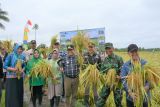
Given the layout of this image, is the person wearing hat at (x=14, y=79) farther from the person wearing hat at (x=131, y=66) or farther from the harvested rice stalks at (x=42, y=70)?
the person wearing hat at (x=131, y=66)

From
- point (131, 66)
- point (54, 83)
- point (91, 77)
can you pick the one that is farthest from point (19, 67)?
point (131, 66)

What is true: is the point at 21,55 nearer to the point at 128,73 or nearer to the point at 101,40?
the point at 101,40

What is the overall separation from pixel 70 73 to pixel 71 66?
0.57ft

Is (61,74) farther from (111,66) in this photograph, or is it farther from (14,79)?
(111,66)

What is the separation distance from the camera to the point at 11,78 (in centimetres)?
860

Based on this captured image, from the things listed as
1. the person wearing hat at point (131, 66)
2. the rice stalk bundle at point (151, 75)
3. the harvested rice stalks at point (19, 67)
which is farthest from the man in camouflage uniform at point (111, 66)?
the harvested rice stalks at point (19, 67)

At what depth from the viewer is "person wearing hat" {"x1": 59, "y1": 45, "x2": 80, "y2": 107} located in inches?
341

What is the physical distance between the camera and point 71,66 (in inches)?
341

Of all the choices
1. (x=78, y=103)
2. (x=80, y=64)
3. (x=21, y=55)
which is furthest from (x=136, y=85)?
(x=78, y=103)

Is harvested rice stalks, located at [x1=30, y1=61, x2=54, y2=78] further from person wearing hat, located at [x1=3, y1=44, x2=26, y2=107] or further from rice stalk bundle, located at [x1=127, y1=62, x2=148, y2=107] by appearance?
rice stalk bundle, located at [x1=127, y1=62, x2=148, y2=107]

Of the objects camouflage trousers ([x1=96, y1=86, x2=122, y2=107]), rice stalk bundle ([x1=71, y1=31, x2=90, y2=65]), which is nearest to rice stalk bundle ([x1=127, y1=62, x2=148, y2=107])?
camouflage trousers ([x1=96, y1=86, x2=122, y2=107])

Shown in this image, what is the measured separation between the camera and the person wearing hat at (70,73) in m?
8.66

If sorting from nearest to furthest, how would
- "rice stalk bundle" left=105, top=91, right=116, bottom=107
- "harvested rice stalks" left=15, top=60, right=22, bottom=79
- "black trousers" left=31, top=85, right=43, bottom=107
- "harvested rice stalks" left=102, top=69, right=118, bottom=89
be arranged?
"harvested rice stalks" left=102, top=69, right=118, bottom=89 < "rice stalk bundle" left=105, top=91, right=116, bottom=107 < "harvested rice stalks" left=15, top=60, right=22, bottom=79 < "black trousers" left=31, top=85, right=43, bottom=107

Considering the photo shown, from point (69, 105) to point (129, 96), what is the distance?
2.92 metres
